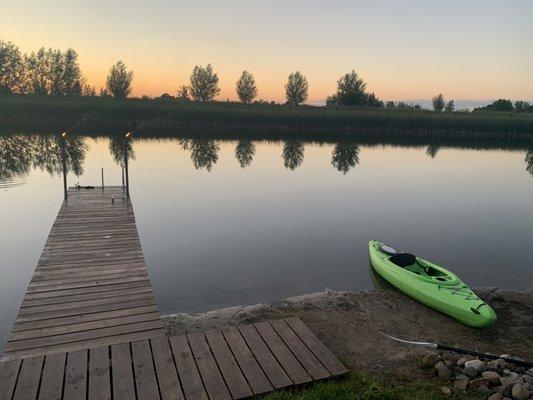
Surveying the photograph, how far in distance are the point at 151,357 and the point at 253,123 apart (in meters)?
50.0

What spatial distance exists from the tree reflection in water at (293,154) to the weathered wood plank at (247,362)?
2397 cm

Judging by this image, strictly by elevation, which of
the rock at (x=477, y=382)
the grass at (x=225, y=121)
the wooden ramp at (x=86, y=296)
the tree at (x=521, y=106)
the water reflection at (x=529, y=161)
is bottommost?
the rock at (x=477, y=382)

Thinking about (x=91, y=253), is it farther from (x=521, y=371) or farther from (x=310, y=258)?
(x=521, y=371)

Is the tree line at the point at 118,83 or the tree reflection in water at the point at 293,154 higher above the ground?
the tree line at the point at 118,83

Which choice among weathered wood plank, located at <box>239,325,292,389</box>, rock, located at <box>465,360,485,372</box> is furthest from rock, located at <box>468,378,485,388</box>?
weathered wood plank, located at <box>239,325,292,389</box>

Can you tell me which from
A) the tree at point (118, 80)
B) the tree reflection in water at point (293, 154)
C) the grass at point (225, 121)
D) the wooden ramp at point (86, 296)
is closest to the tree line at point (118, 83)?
the tree at point (118, 80)

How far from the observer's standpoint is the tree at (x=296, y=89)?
104812 mm

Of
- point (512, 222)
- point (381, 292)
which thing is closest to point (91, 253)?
point (381, 292)

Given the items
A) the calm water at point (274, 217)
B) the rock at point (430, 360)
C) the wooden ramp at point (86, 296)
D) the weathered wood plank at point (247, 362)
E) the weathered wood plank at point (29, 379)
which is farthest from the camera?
the calm water at point (274, 217)

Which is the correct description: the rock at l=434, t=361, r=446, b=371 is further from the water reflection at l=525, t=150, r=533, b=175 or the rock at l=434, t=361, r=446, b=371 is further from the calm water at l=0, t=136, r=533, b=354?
the water reflection at l=525, t=150, r=533, b=175

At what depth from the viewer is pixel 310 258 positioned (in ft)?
42.7

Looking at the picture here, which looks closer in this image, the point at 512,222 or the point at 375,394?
the point at 375,394

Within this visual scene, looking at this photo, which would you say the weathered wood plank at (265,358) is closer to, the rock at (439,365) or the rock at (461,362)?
the rock at (439,365)

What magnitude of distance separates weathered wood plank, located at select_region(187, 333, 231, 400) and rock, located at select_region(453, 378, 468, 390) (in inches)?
123
